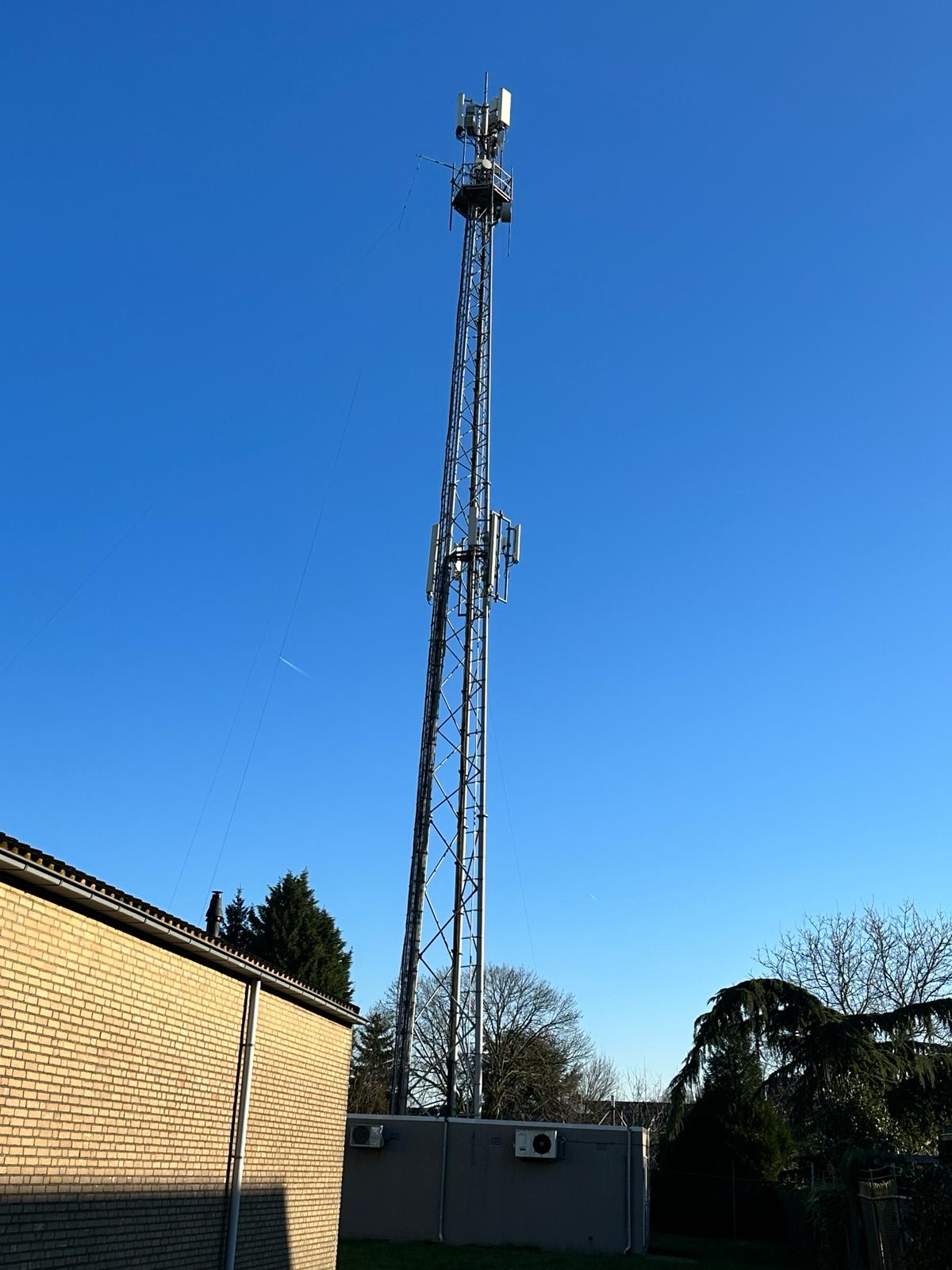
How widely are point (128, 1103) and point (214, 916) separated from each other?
452 centimetres

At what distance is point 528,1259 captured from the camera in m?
21.1

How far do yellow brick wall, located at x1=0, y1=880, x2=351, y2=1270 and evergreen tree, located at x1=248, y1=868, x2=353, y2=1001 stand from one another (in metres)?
27.8

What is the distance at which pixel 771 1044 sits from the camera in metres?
24.0

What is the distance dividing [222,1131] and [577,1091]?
42.9 metres

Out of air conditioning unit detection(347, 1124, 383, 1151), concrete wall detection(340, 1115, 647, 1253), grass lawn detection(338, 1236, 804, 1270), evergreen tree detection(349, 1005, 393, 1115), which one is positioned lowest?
grass lawn detection(338, 1236, 804, 1270)

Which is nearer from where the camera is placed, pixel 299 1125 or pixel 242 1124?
pixel 242 1124

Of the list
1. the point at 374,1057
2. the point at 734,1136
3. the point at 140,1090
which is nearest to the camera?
the point at 140,1090

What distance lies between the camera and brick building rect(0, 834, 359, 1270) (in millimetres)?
9688

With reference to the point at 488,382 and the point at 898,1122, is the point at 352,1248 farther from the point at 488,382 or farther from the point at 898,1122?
the point at 488,382

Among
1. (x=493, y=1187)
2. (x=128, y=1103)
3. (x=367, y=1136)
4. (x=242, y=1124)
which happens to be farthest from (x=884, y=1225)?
(x=367, y=1136)

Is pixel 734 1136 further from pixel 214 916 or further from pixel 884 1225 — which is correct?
pixel 214 916

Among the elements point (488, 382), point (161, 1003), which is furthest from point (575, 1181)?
point (488, 382)

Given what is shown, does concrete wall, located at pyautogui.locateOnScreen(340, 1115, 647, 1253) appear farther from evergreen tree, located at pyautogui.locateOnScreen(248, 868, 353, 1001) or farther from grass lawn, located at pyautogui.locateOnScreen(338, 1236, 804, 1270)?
evergreen tree, located at pyautogui.locateOnScreen(248, 868, 353, 1001)

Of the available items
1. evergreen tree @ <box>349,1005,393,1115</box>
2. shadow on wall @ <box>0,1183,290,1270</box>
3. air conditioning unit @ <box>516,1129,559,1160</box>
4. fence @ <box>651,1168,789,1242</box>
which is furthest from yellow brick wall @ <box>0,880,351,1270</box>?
evergreen tree @ <box>349,1005,393,1115</box>
